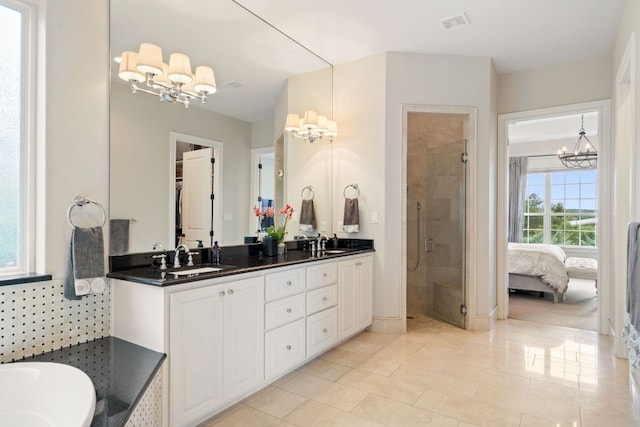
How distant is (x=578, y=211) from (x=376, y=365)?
22.1 ft

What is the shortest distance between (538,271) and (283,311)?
4328 millimetres

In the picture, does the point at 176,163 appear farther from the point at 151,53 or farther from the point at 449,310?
the point at 449,310

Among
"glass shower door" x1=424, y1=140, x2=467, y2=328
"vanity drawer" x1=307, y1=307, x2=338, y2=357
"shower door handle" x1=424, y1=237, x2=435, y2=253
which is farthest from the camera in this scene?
"shower door handle" x1=424, y1=237, x2=435, y2=253

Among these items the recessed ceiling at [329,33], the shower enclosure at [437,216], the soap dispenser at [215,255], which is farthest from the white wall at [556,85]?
the soap dispenser at [215,255]

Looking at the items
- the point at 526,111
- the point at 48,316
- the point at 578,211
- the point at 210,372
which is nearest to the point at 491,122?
the point at 526,111

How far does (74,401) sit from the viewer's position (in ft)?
4.76

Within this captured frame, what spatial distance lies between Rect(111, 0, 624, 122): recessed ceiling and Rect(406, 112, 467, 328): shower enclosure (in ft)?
2.92

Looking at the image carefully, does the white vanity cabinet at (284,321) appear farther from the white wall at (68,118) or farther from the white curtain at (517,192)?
the white curtain at (517,192)

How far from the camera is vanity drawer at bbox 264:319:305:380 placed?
2.47m

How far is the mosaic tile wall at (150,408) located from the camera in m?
1.51

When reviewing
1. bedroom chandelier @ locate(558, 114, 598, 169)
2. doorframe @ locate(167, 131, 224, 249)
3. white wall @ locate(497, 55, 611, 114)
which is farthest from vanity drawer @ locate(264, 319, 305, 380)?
bedroom chandelier @ locate(558, 114, 598, 169)

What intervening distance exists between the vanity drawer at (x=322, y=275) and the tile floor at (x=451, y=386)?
2.20 feet

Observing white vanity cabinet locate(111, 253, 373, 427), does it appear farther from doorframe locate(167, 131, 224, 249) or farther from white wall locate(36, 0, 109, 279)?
doorframe locate(167, 131, 224, 249)

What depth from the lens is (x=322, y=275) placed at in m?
3.06
